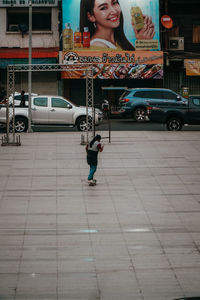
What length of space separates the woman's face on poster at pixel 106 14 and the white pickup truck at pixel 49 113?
38.2ft

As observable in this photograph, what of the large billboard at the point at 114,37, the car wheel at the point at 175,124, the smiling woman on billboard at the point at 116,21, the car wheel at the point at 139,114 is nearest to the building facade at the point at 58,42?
the smiling woman on billboard at the point at 116,21

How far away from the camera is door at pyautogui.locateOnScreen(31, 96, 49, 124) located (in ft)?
91.4

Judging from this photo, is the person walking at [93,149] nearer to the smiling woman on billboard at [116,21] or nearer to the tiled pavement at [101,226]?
the tiled pavement at [101,226]

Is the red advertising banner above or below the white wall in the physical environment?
below

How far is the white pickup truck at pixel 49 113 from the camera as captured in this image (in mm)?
27859

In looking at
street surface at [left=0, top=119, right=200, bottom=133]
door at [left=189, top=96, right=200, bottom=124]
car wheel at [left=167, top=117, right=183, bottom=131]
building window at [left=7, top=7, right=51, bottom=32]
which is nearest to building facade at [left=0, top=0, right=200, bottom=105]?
building window at [left=7, top=7, right=51, bottom=32]

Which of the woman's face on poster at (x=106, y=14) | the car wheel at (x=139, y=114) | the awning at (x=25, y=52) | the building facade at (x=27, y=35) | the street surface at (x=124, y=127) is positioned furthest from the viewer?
the building facade at (x=27, y=35)

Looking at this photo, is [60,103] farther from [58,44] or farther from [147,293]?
[147,293]

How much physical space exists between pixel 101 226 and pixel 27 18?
2995 cm

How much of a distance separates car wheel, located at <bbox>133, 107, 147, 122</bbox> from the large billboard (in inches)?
250

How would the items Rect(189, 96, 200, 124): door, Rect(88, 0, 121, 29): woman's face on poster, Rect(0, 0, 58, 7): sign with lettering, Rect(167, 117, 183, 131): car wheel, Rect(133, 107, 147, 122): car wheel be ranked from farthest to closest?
Rect(0, 0, 58, 7): sign with lettering < Rect(88, 0, 121, 29): woman's face on poster < Rect(133, 107, 147, 122): car wheel < Rect(167, 117, 183, 131): car wheel < Rect(189, 96, 200, 124): door

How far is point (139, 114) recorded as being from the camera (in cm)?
3234

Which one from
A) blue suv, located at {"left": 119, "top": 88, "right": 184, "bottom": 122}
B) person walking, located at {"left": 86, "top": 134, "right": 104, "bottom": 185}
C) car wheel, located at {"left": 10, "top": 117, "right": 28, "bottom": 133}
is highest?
blue suv, located at {"left": 119, "top": 88, "right": 184, "bottom": 122}

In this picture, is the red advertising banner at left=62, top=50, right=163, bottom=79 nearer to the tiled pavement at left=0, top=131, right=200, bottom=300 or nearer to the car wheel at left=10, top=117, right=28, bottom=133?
the car wheel at left=10, top=117, right=28, bottom=133
